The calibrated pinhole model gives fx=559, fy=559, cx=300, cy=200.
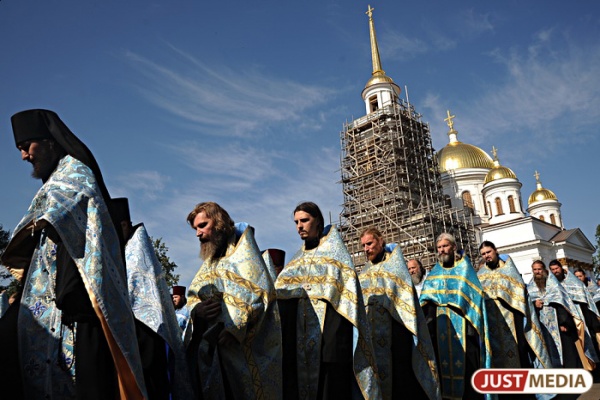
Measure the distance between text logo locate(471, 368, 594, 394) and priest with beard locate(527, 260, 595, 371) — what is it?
3086 mm

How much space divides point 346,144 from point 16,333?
132 feet

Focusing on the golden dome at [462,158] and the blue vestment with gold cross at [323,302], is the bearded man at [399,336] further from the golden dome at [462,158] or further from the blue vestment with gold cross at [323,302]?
the golden dome at [462,158]

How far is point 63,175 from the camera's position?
9.47 feet

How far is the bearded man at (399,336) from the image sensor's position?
5480 mm

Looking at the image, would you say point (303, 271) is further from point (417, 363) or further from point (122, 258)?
point (122, 258)

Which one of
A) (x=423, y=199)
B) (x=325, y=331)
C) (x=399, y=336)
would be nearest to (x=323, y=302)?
(x=325, y=331)

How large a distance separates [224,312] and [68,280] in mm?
1490

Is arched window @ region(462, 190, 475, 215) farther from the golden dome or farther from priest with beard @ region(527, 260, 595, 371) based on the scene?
priest with beard @ region(527, 260, 595, 371)

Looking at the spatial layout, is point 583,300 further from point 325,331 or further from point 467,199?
point 467,199

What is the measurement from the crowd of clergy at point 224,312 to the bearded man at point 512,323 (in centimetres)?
2

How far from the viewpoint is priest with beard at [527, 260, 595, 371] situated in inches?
359

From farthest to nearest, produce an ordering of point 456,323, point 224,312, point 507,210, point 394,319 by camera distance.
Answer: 1. point 507,210
2. point 456,323
3. point 394,319
4. point 224,312

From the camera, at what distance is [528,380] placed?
604cm

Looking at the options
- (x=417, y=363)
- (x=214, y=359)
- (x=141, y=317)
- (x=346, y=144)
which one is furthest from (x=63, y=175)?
(x=346, y=144)
